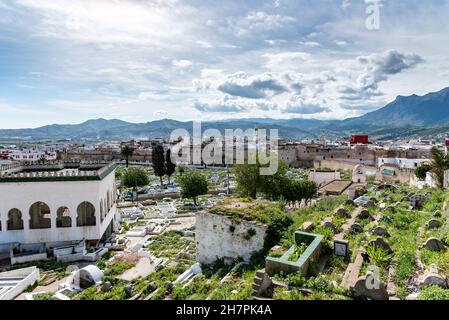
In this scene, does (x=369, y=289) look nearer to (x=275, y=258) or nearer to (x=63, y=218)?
(x=275, y=258)

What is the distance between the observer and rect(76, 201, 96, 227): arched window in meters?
17.2

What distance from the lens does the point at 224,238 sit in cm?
1204

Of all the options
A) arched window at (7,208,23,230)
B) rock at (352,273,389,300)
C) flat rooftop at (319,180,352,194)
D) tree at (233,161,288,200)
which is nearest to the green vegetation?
rock at (352,273,389,300)

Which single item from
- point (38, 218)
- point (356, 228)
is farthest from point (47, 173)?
point (356, 228)

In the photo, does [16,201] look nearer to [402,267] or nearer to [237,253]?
[237,253]

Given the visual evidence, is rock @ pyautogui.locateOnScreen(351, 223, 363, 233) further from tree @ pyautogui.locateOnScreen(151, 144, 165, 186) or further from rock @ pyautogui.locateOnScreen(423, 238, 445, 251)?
tree @ pyautogui.locateOnScreen(151, 144, 165, 186)

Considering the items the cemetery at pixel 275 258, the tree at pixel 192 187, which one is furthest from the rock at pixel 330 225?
the tree at pixel 192 187

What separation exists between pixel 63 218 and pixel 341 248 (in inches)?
569

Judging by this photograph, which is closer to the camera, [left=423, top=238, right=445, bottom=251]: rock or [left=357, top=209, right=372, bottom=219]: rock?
[left=423, top=238, right=445, bottom=251]: rock

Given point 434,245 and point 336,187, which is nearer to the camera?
point 434,245

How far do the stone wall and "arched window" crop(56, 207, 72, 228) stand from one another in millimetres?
8227
